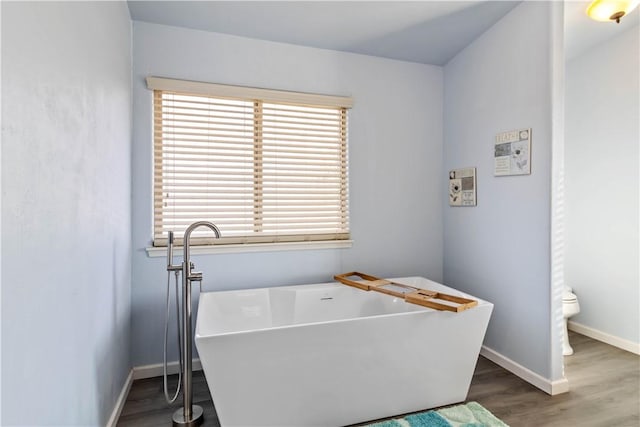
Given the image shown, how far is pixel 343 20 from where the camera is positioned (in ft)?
8.30

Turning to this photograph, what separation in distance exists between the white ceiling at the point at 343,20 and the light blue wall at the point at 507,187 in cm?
25

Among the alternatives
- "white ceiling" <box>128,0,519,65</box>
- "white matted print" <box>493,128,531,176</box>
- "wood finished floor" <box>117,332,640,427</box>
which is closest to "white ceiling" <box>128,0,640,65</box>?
"white ceiling" <box>128,0,519,65</box>

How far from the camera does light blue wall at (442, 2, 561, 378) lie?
2299 millimetres

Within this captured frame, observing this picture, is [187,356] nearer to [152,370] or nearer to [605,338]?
[152,370]

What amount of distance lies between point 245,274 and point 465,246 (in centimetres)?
188

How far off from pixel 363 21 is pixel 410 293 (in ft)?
6.48

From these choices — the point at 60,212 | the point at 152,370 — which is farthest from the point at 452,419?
the point at 60,212

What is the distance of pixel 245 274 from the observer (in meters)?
2.74

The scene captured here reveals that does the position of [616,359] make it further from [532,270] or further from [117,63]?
[117,63]

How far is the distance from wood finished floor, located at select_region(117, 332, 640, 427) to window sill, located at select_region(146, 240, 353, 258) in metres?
0.91

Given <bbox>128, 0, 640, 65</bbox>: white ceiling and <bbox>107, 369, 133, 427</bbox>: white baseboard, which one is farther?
<bbox>128, 0, 640, 65</bbox>: white ceiling

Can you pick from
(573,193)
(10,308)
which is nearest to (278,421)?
(10,308)

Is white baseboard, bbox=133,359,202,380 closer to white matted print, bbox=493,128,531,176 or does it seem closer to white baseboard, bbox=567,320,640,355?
white matted print, bbox=493,128,531,176

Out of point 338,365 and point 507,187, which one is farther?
point 507,187
